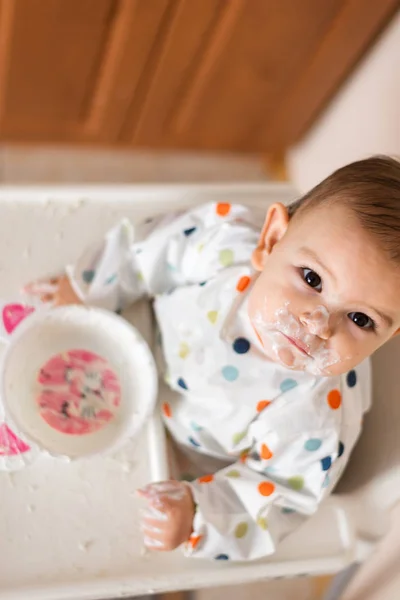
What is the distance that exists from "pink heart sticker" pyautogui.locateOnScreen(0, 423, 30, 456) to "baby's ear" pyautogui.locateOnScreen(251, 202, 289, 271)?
0.29m

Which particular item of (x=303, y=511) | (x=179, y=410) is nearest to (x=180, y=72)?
(x=179, y=410)

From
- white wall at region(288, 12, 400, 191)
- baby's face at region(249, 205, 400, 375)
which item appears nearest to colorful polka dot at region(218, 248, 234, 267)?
baby's face at region(249, 205, 400, 375)

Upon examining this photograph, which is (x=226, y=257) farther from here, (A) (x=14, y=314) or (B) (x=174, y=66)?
(B) (x=174, y=66)

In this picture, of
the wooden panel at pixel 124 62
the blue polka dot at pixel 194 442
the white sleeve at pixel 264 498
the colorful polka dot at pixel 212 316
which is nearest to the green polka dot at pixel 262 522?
the white sleeve at pixel 264 498

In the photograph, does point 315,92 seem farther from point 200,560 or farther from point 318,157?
point 200,560

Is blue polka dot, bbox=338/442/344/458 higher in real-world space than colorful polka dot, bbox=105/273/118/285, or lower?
higher

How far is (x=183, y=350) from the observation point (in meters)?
0.74

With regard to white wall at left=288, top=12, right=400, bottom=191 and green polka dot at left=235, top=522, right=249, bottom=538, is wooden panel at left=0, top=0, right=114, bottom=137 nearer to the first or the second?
white wall at left=288, top=12, right=400, bottom=191

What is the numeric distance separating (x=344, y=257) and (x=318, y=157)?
73 centimetres

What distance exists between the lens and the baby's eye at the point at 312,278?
0.60 m

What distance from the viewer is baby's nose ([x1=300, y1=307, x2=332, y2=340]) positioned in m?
0.59

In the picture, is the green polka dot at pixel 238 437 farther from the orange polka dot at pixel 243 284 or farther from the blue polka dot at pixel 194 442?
the orange polka dot at pixel 243 284

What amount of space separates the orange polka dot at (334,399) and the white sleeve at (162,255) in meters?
0.17

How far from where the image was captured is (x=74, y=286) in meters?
0.77
